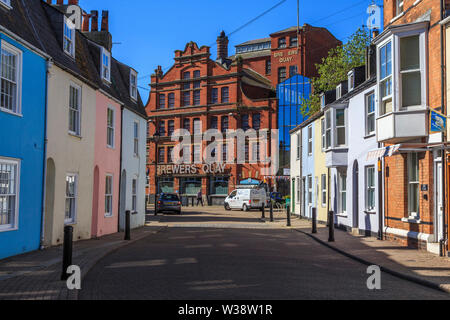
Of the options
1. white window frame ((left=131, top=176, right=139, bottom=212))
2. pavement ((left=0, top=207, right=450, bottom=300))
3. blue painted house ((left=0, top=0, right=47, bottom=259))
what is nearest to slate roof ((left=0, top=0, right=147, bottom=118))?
blue painted house ((left=0, top=0, right=47, bottom=259))

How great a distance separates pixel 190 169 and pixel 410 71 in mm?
44949

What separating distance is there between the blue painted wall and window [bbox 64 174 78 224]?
240 cm

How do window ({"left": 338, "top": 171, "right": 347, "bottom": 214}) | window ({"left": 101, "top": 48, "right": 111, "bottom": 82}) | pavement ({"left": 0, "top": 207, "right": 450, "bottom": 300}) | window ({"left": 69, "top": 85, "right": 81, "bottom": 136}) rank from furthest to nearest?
window ({"left": 338, "top": 171, "right": 347, "bottom": 214}), window ({"left": 101, "top": 48, "right": 111, "bottom": 82}), window ({"left": 69, "top": 85, "right": 81, "bottom": 136}), pavement ({"left": 0, "top": 207, "right": 450, "bottom": 300})

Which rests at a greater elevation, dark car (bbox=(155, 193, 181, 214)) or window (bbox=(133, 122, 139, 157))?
window (bbox=(133, 122, 139, 157))

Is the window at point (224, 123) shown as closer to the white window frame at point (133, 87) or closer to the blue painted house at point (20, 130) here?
the white window frame at point (133, 87)

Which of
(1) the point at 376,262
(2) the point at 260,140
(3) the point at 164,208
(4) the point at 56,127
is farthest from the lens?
(2) the point at 260,140

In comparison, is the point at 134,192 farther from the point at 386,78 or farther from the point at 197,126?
the point at 197,126

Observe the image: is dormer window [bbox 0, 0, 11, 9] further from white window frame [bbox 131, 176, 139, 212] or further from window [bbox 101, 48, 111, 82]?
white window frame [bbox 131, 176, 139, 212]

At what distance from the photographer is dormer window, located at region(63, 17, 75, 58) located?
15969 millimetres

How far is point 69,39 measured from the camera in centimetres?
1634

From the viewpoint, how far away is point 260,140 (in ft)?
178
